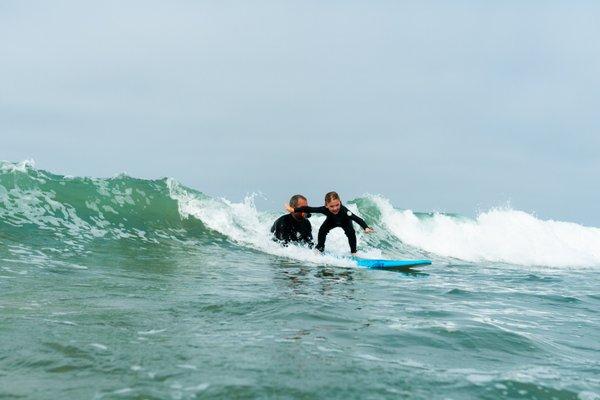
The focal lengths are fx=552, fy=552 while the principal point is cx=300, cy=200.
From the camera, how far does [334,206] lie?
1218 cm

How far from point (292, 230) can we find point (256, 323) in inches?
305

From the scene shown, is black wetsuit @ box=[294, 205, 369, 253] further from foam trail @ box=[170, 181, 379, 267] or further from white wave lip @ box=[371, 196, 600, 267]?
white wave lip @ box=[371, 196, 600, 267]

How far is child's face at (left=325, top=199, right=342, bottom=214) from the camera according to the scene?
1212 cm

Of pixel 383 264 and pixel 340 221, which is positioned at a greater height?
pixel 340 221

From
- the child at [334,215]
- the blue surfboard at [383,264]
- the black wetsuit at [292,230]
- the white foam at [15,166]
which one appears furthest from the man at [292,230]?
the white foam at [15,166]

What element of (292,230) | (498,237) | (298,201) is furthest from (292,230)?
(498,237)

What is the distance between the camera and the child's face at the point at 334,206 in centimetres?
1212

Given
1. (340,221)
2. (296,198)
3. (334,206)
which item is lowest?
(340,221)

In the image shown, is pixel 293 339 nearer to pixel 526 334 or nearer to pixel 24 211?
pixel 526 334

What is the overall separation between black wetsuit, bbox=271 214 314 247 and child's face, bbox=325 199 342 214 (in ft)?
3.09

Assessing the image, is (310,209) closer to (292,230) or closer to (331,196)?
(331,196)

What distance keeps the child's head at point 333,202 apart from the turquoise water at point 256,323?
1.12 metres

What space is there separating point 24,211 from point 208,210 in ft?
20.2

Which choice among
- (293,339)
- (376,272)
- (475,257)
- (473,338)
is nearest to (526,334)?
(473,338)
